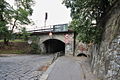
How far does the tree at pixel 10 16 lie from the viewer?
22.3m

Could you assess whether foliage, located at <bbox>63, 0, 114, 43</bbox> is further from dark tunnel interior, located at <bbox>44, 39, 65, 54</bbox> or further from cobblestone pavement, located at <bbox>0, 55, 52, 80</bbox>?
dark tunnel interior, located at <bbox>44, 39, 65, 54</bbox>

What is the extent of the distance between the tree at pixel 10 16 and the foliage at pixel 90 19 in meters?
14.4

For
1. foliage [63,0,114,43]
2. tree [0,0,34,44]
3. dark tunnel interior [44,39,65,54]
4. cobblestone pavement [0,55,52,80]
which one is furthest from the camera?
dark tunnel interior [44,39,65,54]

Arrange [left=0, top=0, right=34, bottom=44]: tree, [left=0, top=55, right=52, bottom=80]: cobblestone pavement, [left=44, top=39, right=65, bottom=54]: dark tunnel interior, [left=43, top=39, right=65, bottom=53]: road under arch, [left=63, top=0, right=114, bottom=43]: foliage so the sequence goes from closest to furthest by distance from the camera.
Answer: [left=0, top=55, right=52, bottom=80]: cobblestone pavement
[left=63, top=0, right=114, bottom=43]: foliage
[left=0, top=0, right=34, bottom=44]: tree
[left=43, top=39, right=65, bottom=53]: road under arch
[left=44, top=39, right=65, bottom=54]: dark tunnel interior

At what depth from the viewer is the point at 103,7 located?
939 cm

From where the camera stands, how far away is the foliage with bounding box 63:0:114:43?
29.1 ft

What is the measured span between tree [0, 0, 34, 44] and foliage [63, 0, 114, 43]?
14.4 meters

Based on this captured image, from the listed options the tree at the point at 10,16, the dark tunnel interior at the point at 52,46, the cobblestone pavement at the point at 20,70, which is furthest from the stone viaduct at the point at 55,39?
the cobblestone pavement at the point at 20,70

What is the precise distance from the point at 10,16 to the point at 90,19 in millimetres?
17612

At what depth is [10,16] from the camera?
2408 centimetres

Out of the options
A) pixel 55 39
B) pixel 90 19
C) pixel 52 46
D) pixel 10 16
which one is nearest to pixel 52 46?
pixel 52 46

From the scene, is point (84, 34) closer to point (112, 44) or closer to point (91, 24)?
point (91, 24)

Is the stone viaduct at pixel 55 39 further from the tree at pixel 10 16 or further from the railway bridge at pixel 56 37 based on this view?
the tree at pixel 10 16

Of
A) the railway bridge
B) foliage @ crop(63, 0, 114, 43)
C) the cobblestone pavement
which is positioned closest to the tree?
the railway bridge
